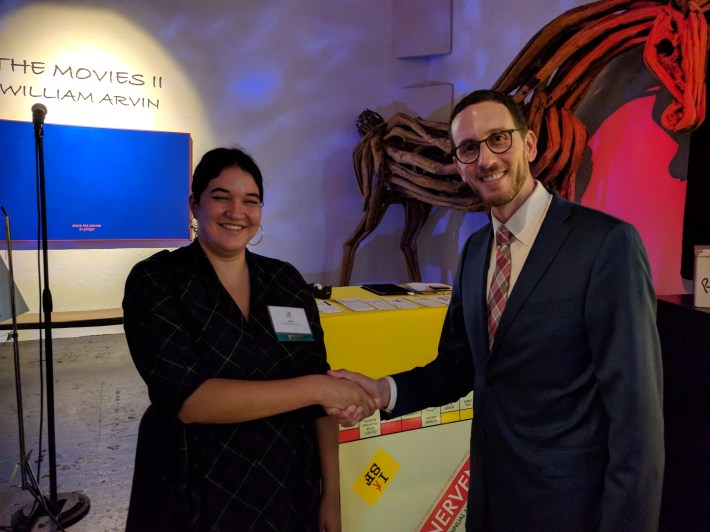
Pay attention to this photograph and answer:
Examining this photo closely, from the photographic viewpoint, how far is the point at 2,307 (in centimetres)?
222

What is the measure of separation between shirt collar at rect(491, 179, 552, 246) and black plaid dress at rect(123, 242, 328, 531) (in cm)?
66

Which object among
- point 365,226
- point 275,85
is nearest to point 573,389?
point 365,226

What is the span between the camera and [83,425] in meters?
2.87

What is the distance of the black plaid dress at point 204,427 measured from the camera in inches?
43.8

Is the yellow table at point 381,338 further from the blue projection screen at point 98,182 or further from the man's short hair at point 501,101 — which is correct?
the blue projection screen at point 98,182

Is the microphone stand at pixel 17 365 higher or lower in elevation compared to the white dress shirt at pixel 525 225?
lower

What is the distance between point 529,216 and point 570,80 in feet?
5.24

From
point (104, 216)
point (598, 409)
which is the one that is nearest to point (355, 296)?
point (598, 409)

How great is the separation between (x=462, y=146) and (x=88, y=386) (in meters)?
3.33

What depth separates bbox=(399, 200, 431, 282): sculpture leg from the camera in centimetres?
443

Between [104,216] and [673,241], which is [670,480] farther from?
[104,216]

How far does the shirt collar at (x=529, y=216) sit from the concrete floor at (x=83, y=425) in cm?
212

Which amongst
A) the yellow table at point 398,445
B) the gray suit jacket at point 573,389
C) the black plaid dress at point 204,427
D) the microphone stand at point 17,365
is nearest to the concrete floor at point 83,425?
the microphone stand at point 17,365

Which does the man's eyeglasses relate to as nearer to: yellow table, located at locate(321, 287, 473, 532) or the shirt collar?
the shirt collar
